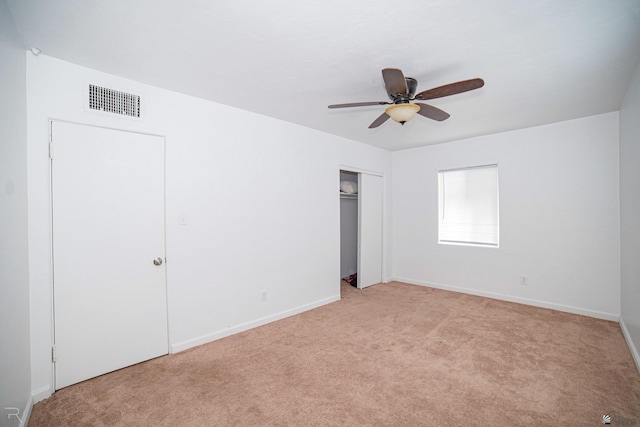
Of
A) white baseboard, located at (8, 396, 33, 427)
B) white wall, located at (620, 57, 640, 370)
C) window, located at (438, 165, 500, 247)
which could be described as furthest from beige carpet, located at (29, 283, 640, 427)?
window, located at (438, 165, 500, 247)

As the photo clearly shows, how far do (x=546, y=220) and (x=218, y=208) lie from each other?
4217 mm

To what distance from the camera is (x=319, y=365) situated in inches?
98.0

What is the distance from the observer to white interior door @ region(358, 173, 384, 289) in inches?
192

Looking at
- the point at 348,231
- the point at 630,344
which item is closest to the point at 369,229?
the point at 348,231

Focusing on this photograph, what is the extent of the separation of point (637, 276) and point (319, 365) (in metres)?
2.90

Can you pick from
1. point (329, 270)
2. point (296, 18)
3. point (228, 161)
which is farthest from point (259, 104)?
Answer: point (329, 270)

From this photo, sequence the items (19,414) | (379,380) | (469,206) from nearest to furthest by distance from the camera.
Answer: (19,414)
(379,380)
(469,206)

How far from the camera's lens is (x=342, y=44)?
1966 mm

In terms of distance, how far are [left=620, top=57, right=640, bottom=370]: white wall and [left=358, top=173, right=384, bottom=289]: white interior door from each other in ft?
10.0

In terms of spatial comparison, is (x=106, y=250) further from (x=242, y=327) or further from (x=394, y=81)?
(x=394, y=81)

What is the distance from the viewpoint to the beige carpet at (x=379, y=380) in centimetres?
187

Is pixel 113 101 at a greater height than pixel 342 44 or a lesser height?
lesser

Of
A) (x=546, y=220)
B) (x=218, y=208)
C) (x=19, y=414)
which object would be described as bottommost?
(x=19, y=414)

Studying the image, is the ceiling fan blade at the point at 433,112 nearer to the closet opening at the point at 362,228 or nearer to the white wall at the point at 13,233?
the closet opening at the point at 362,228
